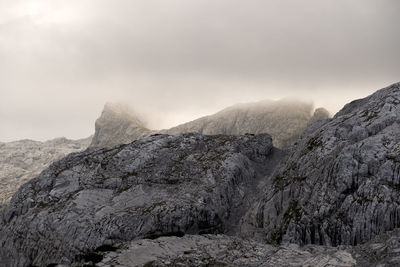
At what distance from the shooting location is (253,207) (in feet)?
186

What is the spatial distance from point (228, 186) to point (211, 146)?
16631 mm

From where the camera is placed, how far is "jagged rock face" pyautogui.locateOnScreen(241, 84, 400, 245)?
39.8 m

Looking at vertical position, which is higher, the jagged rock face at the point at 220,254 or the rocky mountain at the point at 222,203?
the rocky mountain at the point at 222,203

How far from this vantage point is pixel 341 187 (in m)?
44.6

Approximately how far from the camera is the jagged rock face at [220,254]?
118 ft

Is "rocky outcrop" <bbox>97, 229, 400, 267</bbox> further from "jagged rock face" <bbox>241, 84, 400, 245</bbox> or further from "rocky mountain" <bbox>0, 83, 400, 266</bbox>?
"jagged rock face" <bbox>241, 84, 400, 245</bbox>

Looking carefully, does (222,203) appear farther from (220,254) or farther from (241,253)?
(241,253)

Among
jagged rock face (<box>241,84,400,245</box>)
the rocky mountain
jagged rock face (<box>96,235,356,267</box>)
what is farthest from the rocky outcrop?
jagged rock face (<box>241,84,400,245</box>)

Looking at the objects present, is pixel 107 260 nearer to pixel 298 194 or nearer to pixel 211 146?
pixel 298 194

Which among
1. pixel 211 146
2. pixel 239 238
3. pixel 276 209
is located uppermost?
pixel 211 146

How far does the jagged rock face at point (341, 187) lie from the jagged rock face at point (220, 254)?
3.80 m

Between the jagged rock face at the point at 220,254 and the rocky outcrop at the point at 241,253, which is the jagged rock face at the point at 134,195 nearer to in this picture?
the rocky outcrop at the point at 241,253

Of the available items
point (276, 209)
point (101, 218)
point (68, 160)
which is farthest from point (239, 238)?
point (68, 160)

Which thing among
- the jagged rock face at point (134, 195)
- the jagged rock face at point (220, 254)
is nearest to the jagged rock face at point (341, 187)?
the jagged rock face at point (220, 254)
